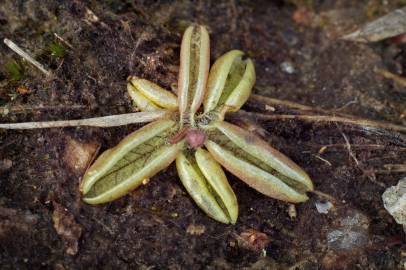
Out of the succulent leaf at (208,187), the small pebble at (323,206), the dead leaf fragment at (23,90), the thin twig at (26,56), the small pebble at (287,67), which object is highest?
the thin twig at (26,56)

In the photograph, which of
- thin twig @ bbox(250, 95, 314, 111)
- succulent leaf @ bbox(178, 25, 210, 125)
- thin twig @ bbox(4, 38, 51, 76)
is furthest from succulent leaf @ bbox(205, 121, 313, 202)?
thin twig @ bbox(4, 38, 51, 76)

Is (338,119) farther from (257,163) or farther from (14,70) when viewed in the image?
(14,70)

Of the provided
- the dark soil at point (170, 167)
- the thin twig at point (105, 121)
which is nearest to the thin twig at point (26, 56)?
the dark soil at point (170, 167)

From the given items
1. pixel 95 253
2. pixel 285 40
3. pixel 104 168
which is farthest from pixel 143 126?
pixel 285 40

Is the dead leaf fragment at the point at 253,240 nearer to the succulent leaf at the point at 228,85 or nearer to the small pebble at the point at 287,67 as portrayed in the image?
the succulent leaf at the point at 228,85

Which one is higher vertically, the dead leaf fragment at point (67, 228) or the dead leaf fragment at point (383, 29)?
the dead leaf fragment at point (383, 29)

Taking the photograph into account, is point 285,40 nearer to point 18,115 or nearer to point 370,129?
point 370,129

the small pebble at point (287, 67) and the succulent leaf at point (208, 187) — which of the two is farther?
the small pebble at point (287, 67)
